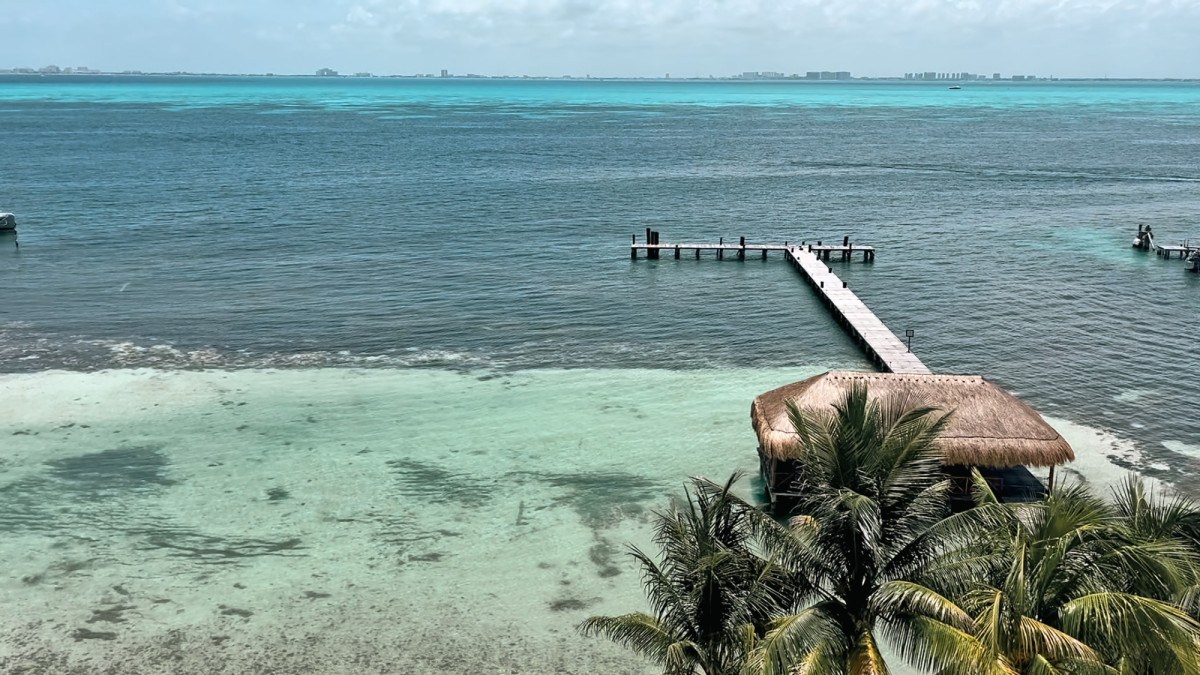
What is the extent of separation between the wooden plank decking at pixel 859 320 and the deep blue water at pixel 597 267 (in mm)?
953

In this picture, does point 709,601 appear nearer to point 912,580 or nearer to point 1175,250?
point 912,580

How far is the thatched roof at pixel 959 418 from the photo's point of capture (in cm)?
2452

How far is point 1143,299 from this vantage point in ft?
164

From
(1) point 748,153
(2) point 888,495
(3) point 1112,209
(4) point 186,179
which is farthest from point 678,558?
(1) point 748,153

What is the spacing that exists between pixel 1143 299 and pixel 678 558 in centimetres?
A: 4474

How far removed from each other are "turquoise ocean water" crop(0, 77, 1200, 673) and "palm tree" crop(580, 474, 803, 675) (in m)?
6.27

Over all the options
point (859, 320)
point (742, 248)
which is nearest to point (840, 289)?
point (859, 320)

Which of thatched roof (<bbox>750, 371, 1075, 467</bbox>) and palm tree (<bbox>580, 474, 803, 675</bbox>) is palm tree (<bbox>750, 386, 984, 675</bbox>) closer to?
palm tree (<bbox>580, 474, 803, 675</bbox>)

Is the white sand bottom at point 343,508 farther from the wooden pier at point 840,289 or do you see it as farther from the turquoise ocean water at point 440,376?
the wooden pier at point 840,289

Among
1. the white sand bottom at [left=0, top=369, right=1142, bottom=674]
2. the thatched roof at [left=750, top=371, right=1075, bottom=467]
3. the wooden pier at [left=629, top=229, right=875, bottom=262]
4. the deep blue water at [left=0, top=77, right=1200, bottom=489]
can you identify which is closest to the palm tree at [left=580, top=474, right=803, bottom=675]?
the white sand bottom at [left=0, top=369, right=1142, bottom=674]

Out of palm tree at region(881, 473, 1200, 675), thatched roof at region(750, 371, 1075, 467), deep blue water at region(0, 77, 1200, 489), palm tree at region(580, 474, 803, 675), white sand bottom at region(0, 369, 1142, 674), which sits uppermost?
palm tree at region(881, 473, 1200, 675)

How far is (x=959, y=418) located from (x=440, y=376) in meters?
19.7

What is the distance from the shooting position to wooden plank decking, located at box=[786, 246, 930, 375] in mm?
37219

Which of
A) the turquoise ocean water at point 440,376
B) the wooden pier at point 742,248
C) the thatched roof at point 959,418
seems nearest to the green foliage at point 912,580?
the turquoise ocean water at point 440,376
